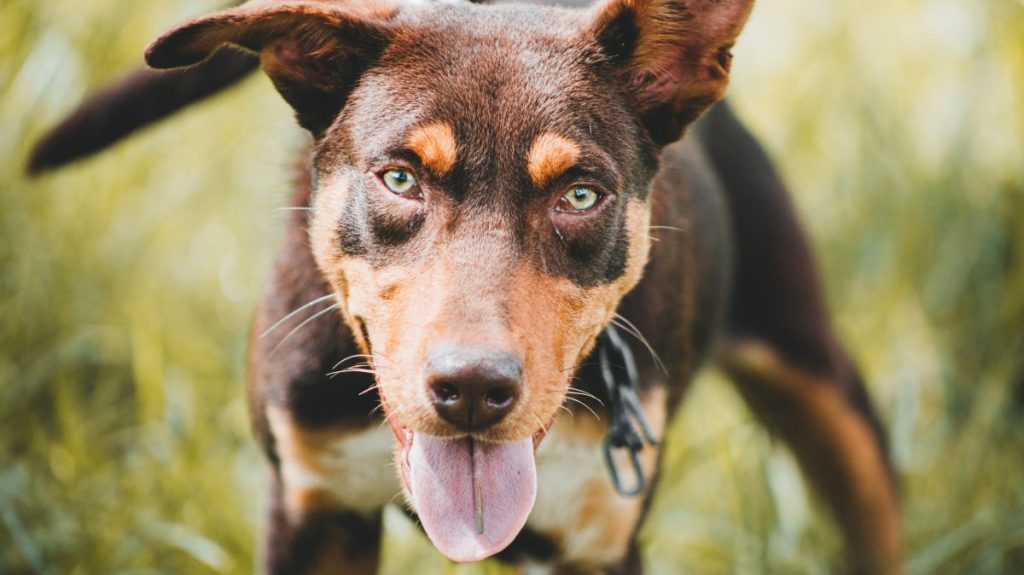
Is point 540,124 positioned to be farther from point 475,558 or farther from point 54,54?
point 54,54

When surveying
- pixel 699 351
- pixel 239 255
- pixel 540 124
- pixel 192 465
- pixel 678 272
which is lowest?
pixel 239 255

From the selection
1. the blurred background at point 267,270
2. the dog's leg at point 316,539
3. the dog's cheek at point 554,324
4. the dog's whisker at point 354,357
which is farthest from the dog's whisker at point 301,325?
the dog's cheek at point 554,324

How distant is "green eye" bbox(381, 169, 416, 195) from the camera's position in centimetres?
255

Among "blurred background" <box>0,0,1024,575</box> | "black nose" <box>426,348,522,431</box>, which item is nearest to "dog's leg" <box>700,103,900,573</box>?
"blurred background" <box>0,0,1024,575</box>

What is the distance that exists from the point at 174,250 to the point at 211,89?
164 cm

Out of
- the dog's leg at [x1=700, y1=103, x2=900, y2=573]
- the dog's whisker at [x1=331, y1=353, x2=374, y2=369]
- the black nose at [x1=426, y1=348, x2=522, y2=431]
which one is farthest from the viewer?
the dog's leg at [x1=700, y1=103, x2=900, y2=573]

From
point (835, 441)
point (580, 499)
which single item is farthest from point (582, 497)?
point (835, 441)

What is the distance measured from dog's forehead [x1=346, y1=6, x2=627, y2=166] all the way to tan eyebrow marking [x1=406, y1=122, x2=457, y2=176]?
0.02 m

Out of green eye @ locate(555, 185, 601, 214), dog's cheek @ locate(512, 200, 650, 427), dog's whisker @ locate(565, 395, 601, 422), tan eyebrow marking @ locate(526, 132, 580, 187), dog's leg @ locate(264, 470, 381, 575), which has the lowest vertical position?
dog's leg @ locate(264, 470, 381, 575)

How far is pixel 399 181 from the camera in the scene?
2570 mm

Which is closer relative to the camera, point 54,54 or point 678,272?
point 678,272

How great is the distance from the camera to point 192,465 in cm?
401

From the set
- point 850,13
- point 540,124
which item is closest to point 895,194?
point 850,13

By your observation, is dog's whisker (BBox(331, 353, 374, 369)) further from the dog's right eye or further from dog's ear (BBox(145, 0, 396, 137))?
dog's ear (BBox(145, 0, 396, 137))
